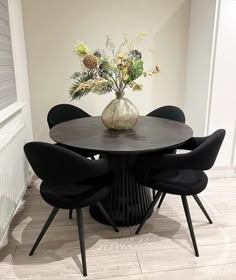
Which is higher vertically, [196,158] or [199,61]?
[199,61]

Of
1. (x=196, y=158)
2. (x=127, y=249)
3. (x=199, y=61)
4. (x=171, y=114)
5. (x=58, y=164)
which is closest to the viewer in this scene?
(x=58, y=164)

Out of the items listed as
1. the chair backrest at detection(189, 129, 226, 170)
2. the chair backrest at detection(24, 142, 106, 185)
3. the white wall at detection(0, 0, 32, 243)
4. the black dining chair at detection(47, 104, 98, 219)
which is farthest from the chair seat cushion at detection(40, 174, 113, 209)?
the black dining chair at detection(47, 104, 98, 219)

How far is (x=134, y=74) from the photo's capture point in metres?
1.78

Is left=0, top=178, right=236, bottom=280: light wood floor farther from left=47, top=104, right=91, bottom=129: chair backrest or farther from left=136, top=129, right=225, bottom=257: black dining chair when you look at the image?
left=47, top=104, right=91, bottom=129: chair backrest

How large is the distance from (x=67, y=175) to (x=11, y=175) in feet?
2.52

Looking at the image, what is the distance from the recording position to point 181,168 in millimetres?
1594

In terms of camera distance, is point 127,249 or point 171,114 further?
point 171,114

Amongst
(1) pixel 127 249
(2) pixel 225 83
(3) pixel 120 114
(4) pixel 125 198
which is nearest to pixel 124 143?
(3) pixel 120 114

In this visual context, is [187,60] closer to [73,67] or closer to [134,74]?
[73,67]

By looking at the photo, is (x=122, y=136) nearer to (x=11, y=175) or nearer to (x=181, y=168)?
(x=181, y=168)

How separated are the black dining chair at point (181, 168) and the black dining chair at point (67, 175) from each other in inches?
10.6

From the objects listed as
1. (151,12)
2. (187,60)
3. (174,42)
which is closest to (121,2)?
(151,12)

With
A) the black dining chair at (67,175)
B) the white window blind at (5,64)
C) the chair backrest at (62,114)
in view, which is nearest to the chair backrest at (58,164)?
the black dining chair at (67,175)

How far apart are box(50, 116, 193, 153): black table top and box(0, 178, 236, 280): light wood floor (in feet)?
2.49
